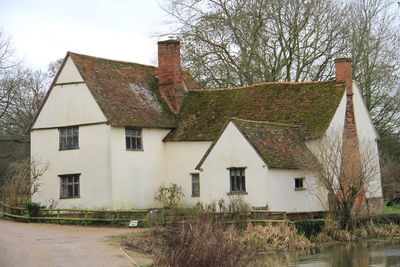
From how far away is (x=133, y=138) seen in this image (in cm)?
3659

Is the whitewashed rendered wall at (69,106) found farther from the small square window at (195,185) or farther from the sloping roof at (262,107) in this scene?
the small square window at (195,185)

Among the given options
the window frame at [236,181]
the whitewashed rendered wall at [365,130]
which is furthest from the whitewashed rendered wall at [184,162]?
the whitewashed rendered wall at [365,130]

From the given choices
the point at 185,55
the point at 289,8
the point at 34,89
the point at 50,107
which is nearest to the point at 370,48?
the point at 289,8

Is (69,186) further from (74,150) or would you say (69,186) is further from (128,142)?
(128,142)

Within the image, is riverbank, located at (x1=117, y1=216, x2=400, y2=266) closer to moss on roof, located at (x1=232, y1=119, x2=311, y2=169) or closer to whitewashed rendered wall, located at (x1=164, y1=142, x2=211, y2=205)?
moss on roof, located at (x1=232, y1=119, x2=311, y2=169)

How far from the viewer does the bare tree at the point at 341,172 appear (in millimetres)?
31547

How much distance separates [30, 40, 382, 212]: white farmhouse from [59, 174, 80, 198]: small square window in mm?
52

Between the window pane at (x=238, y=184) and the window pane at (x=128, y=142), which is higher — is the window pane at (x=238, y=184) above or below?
below

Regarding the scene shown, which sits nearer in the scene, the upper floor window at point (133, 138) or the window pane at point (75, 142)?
the upper floor window at point (133, 138)

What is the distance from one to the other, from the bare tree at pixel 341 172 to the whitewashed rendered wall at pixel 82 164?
33.5ft

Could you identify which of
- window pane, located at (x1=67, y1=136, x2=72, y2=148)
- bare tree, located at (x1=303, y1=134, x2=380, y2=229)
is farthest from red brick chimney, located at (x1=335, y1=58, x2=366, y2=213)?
window pane, located at (x1=67, y1=136, x2=72, y2=148)

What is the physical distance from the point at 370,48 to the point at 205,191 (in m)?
19.2

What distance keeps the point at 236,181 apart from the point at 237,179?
11 cm

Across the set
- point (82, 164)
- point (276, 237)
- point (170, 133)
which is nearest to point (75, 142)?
point (82, 164)
